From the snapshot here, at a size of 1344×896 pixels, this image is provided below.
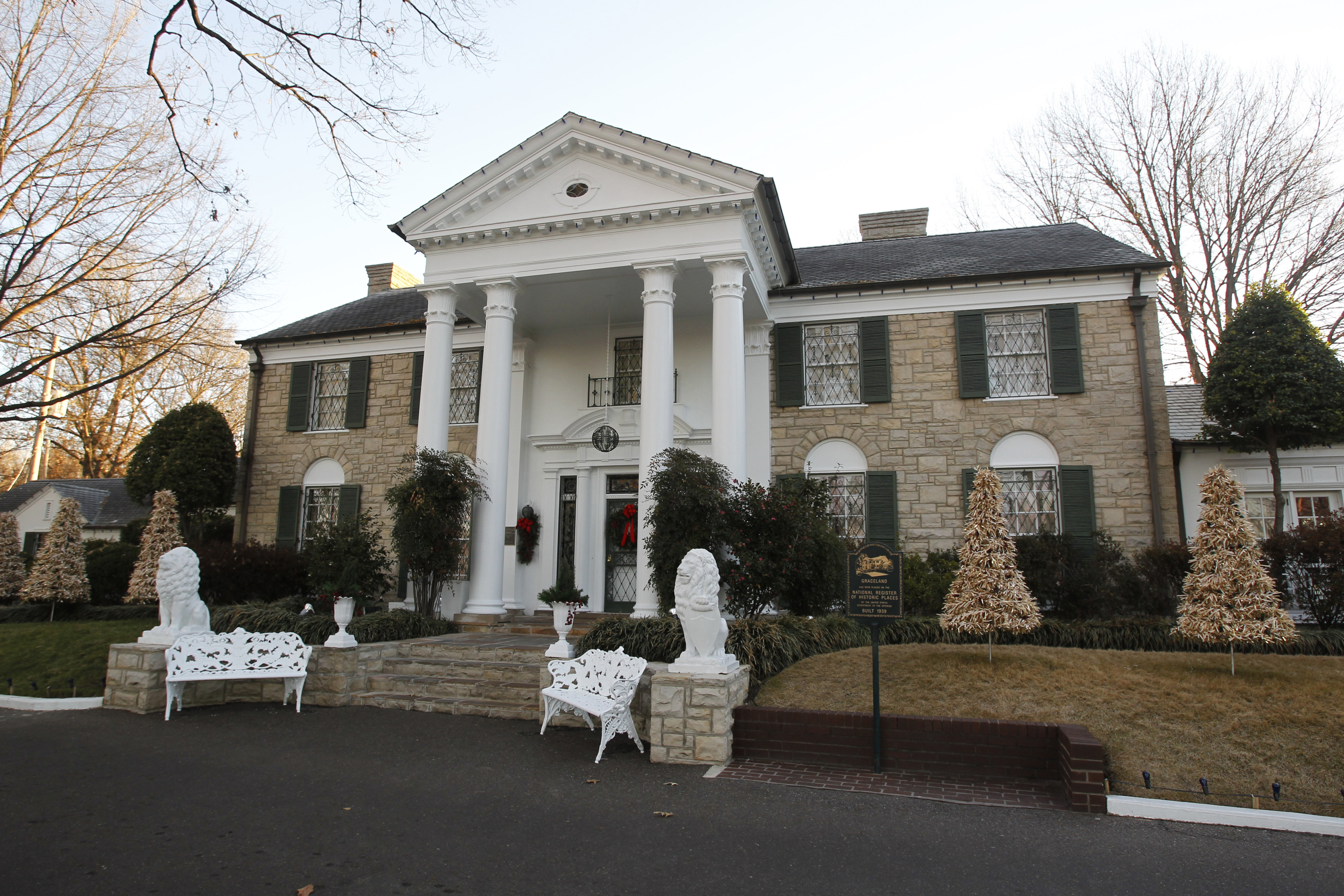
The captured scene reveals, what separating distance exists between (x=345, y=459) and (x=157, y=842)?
1232 centimetres

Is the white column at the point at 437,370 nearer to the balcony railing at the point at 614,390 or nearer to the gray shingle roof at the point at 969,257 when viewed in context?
the balcony railing at the point at 614,390

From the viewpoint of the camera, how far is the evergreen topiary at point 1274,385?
11562 millimetres

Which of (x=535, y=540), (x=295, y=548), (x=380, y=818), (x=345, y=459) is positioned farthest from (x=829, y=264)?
(x=380, y=818)

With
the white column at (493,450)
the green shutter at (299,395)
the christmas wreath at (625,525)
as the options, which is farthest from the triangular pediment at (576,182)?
the green shutter at (299,395)

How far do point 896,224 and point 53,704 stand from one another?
1740 cm

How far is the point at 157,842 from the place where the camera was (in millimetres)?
4633

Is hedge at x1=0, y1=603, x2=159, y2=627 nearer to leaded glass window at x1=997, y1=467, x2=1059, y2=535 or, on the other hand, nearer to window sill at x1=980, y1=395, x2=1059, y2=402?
leaded glass window at x1=997, y1=467, x2=1059, y2=535

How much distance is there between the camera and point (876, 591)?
653cm

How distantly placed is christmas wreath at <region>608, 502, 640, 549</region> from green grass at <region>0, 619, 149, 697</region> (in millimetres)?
7582

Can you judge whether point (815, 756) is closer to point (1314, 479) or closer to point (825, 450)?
point (825, 450)

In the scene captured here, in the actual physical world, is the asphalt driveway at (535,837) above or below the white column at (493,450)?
below

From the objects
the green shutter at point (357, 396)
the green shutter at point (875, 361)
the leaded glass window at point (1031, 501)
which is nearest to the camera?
the leaded glass window at point (1031, 501)

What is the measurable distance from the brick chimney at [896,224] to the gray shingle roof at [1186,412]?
20.6 ft

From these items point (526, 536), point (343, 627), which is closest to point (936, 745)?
point (343, 627)
